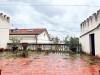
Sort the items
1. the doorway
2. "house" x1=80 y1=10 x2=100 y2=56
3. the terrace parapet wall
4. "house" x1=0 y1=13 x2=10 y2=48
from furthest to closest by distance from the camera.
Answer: "house" x1=0 y1=13 x2=10 y2=48 → the terrace parapet wall → the doorway → "house" x1=80 y1=10 x2=100 y2=56

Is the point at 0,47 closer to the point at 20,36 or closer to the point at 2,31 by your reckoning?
the point at 2,31

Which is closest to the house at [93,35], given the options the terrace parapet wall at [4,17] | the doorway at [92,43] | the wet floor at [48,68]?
the doorway at [92,43]

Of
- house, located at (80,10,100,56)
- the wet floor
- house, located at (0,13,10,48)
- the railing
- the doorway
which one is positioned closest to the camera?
the wet floor

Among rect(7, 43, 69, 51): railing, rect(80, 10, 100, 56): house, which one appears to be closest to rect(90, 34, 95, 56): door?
rect(80, 10, 100, 56): house

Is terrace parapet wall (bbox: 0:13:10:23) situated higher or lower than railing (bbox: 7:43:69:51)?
higher

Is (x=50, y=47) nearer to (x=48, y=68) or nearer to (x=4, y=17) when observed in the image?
(x=4, y=17)

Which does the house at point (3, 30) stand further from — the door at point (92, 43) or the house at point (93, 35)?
the door at point (92, 43)

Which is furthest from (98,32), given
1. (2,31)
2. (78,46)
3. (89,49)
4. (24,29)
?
(24,29)

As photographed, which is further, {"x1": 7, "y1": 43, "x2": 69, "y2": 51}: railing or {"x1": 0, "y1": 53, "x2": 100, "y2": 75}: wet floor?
{"x1": 7, "y1": 43, "x2": 69, "y2": 51}: railing

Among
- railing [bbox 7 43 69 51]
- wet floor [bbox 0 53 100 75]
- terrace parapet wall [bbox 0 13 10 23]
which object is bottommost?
wet floor [bbox 0 53 100 75]

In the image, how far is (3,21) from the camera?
1058 inches

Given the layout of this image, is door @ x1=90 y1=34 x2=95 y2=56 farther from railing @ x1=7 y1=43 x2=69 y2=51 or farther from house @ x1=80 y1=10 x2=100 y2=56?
railing @ x1=7 y1=43 x2=69 y2=51

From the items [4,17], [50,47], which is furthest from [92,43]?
[4,17]

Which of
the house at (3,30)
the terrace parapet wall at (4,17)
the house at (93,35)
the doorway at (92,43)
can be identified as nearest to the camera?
the house at (93,35)
